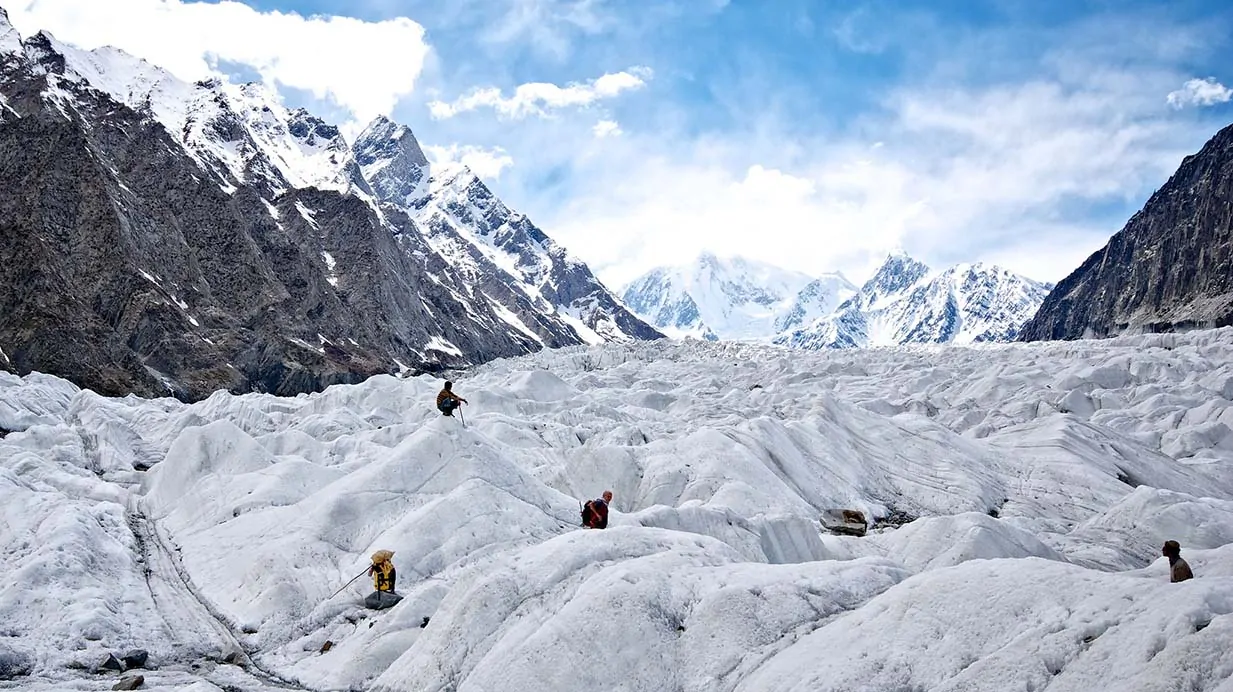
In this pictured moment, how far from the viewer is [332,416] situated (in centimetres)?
4106

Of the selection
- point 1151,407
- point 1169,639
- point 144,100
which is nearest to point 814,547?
point 1169,639

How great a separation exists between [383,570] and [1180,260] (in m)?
192

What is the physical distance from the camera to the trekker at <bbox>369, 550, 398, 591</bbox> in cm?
1650

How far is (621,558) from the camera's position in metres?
14.0

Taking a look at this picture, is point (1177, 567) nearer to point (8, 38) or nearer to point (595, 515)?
point (595, 515)

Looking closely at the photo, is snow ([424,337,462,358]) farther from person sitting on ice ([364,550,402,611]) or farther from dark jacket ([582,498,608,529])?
dark jacket ([582,498,608,529])

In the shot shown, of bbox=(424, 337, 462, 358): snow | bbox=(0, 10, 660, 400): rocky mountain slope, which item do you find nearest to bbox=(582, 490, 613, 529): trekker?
bbox=(0, 10, 660, 400): rocky mountain slope

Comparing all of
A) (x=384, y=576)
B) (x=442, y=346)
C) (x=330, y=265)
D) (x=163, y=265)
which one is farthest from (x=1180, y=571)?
(x=442, y=346)

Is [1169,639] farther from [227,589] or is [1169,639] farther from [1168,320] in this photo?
[1168,320]

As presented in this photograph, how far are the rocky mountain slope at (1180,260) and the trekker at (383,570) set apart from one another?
161537 mm

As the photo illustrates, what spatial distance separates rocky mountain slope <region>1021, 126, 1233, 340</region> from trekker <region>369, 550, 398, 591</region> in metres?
162

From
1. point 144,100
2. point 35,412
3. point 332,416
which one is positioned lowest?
point 332,416

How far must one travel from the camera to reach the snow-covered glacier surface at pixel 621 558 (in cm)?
977

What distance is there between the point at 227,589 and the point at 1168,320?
180 m
